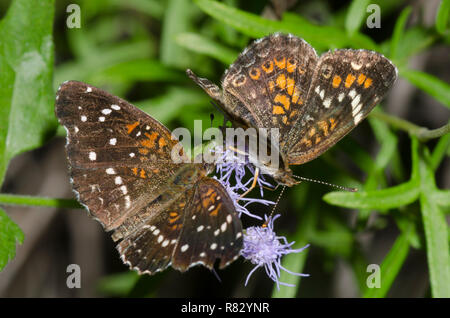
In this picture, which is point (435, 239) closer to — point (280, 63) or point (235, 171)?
point (235, 171)

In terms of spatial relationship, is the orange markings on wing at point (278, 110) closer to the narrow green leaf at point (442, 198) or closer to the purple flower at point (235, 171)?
the purple flower at point (235, 171)

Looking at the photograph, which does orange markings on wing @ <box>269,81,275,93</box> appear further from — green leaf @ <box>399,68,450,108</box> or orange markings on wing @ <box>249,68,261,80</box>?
green leaf @ <box>399,68,450,108</box>

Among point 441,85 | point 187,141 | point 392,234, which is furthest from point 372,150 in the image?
point 187,141

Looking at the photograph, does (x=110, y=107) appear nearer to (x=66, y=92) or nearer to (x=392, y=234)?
(x=66, y=92)

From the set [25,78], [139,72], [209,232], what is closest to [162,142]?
[209,232]

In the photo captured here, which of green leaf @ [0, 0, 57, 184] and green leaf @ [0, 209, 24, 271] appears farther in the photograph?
green leaf @ [0, 0, 57, 184]

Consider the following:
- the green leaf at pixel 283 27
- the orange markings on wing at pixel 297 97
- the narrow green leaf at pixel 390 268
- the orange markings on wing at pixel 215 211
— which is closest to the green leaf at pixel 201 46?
the green leaf at pixel 283 27

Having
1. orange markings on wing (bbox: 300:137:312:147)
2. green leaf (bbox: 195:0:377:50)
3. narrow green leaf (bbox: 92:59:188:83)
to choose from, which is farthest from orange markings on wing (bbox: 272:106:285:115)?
narrow green leaf (bbox: 92:59:188:83)
